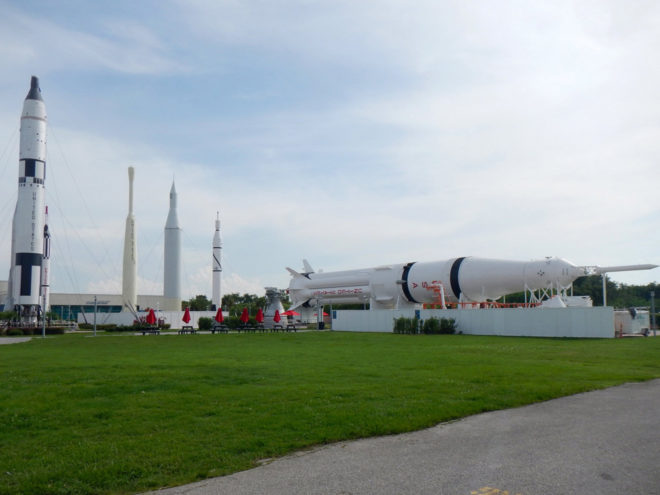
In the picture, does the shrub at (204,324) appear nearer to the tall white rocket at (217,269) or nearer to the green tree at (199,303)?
the tall white rocket at (217,269)

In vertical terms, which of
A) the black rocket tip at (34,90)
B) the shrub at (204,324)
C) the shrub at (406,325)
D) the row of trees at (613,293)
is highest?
the black rocket tip at (34,90)

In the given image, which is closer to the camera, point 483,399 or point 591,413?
point 591,413

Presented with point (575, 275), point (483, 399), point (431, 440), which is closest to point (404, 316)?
point (575, 275)

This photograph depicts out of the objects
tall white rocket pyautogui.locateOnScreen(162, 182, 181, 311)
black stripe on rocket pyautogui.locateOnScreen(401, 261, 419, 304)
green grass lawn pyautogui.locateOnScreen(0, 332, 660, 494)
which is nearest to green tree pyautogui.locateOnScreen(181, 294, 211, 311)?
tall white rocket pyautogui.locateOnScreen(162, 182, 181, 311)

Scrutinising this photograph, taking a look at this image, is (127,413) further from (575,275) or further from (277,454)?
(575,275)

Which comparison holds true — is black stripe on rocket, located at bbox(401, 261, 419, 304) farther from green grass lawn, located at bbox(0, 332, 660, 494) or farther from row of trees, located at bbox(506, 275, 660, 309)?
row of trees, located at bbox(506, 275, 660, 309)

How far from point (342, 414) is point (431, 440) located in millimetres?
1447

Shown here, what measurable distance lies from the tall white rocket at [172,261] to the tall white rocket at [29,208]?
18.1 meters

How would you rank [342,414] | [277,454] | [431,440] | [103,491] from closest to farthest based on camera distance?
[103,491] < [277,454] < [431,440] < [342,414]

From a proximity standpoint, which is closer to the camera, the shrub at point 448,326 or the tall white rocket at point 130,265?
the shrub at point 448,326

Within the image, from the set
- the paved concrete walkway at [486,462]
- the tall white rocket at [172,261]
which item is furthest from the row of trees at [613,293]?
the paved concrete walkway at [486,462]

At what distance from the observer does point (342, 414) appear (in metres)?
7.42

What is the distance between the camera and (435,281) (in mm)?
35094

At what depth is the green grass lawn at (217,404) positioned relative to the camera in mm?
5500
